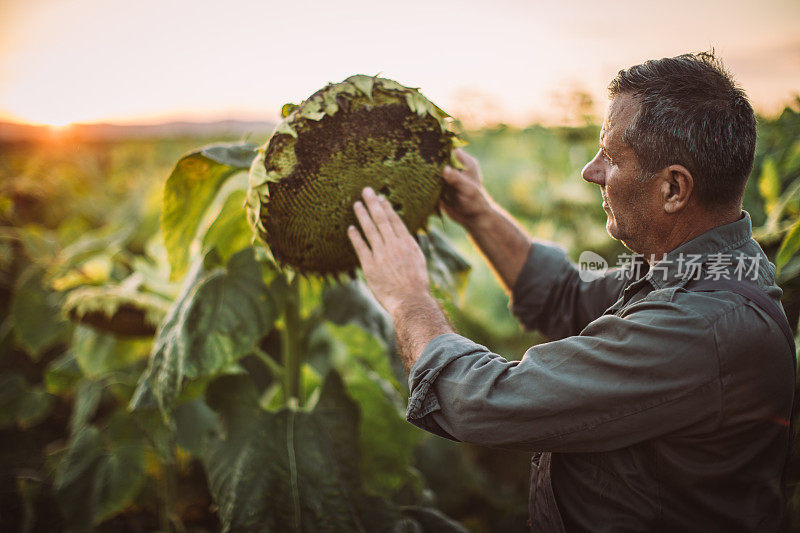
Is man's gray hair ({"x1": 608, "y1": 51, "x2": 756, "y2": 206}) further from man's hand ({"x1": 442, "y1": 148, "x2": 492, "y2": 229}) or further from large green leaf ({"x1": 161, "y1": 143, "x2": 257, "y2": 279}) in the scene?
large green leaf ({"x1": 161, "y1": 143, "x2": 257, "y2": 279})

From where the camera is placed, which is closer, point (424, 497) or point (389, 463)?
point (389, 463)

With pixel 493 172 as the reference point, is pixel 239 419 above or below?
below

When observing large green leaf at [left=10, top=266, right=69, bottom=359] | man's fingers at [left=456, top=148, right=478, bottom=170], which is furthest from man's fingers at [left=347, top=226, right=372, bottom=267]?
large green leaf at [left=10, top=266, right=69, bottom=359]

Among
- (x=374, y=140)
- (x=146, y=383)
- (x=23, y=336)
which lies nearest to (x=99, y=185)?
(x=23, y=336)

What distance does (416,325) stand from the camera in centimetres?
151

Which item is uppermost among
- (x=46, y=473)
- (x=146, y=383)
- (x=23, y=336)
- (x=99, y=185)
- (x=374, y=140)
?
(x=374, y=140)

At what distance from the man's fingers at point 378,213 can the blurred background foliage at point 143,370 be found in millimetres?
263

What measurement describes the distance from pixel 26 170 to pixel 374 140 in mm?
3709

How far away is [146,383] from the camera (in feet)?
5.83

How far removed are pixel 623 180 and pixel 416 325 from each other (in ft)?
2.10

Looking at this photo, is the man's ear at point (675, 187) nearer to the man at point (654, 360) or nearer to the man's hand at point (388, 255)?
the man at point (654, 360)

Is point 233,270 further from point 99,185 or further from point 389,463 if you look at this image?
point 99,185

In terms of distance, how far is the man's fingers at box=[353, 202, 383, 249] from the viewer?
147cm

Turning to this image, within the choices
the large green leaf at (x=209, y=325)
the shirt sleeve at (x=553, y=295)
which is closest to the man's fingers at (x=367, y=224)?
the large green leaf at (x=209, y=325)
